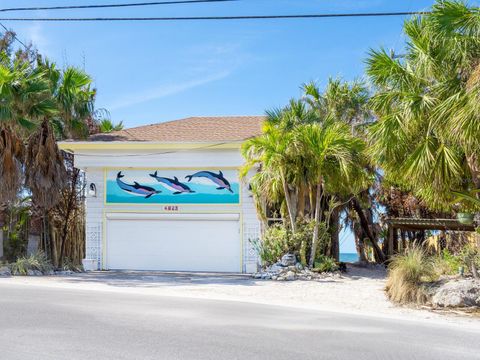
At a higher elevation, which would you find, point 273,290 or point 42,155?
point 42,155

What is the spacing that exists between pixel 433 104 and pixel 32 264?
13328 mm

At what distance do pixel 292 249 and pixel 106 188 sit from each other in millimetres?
7568

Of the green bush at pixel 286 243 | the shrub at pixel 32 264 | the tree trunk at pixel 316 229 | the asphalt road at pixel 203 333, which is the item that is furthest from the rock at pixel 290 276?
the shrub at pixel 32 264

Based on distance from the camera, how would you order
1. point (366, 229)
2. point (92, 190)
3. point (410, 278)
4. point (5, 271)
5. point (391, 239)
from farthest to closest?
point (391, 239) → point (366, 229) → point (92, 190) → point (5, 271) → point (410, 278)

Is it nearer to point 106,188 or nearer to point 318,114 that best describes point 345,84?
point 318,114

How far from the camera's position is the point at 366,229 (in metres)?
23.0

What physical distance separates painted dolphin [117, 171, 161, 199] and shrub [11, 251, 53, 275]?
12.3 ft

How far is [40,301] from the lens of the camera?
10125mm

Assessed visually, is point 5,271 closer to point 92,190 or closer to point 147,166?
point 92,190

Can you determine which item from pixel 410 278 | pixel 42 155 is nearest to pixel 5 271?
pixel 42 155

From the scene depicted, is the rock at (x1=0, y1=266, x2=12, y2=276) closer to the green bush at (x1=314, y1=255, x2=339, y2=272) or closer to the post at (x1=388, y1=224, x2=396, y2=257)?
the green bush at (x1=314, y1=255, x2=339, y2=272)

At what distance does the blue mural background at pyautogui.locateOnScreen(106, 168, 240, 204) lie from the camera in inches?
754

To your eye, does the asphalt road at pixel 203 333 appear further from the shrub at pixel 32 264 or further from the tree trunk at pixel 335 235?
the tree trunk at pixel 335 235

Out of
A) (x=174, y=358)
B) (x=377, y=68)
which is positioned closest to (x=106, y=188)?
(x=377, y=68)
